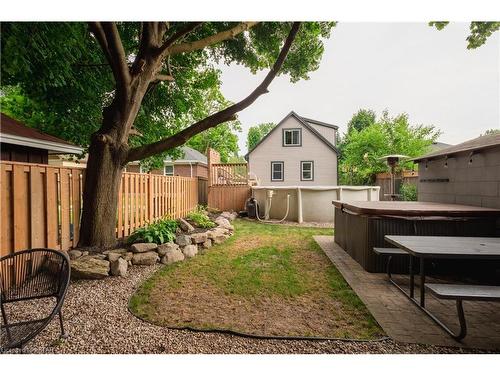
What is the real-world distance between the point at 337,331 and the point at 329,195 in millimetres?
6723

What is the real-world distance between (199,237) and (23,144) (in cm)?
320

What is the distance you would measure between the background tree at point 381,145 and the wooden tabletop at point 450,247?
1452 centimetres

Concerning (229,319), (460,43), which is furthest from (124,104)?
(460,43)

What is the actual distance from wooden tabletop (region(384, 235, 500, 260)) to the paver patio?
59 centimetres

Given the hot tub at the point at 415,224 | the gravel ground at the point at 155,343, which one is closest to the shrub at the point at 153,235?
the gravel ground at the point at 155,343

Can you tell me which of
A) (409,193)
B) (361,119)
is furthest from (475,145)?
(361,119)

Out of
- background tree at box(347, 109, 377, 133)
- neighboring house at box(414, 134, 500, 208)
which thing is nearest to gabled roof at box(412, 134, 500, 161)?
neighboring house at box(414, 134, 500, 208)

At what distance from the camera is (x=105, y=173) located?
3789 mm

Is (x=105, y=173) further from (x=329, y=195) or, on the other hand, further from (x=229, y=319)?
(x=329, y=195)

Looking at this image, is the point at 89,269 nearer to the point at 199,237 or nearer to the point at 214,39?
the point at 199,237

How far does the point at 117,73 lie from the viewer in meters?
3.78

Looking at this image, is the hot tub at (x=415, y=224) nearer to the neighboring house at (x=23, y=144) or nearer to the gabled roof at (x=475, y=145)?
the gabled roof at (x=475, y=145)

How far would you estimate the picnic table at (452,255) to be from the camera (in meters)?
1.80
